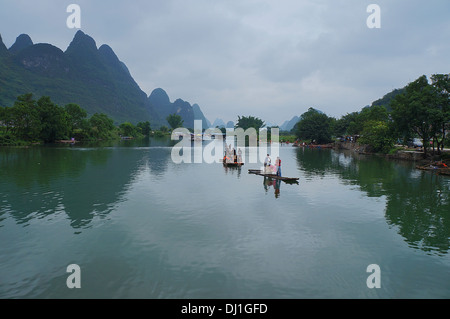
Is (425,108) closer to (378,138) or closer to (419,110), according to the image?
→ (419,110)

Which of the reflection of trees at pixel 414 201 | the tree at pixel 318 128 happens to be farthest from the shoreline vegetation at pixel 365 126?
the reflection of trees at pixel 414 201

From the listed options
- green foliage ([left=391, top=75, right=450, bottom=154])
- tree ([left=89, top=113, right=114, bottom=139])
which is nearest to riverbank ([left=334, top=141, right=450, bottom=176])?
green foliage ([left=391, top=75, right=450, bottom=154])

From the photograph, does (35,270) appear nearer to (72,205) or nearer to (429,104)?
(72,205)

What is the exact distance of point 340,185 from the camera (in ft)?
98.9

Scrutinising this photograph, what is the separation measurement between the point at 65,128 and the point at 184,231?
88.9 metres

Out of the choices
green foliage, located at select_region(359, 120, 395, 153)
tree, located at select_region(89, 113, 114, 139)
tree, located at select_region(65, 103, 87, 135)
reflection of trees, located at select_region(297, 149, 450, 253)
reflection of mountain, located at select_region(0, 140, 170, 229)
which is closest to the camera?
reflection of trees, located at select_region(297, 149, 450, 253)

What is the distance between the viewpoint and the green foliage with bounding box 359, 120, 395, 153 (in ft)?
213

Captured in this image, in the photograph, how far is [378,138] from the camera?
6688 cm

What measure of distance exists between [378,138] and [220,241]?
6643cm

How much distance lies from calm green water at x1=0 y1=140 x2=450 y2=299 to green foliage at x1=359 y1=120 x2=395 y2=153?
42.5 m

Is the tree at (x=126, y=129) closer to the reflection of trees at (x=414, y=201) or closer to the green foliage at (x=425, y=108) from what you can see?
the reflection of trees at (x=414, y=201)

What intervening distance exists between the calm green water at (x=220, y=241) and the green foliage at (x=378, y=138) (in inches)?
1673

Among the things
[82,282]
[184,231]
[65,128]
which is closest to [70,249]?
[82,282]

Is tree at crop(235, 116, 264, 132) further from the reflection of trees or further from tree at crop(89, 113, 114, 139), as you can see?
the reflection of trees
